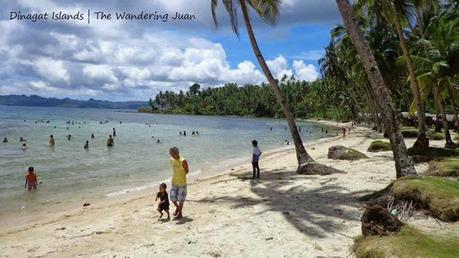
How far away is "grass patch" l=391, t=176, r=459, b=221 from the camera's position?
26.3 feet

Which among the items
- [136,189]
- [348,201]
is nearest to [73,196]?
[136,189]

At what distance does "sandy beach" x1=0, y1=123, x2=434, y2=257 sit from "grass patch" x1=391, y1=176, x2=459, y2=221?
108 cm

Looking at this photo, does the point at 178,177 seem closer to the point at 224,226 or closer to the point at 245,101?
the point at 224,226

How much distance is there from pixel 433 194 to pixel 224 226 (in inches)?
160

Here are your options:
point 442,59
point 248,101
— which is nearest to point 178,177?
point 442,59

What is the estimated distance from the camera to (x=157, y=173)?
2322 cm

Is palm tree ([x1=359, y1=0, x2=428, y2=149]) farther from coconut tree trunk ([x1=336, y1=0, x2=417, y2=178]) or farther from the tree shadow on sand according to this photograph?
coconut tree trunk ([x1=336, y1=0, x2=417, y2=178])

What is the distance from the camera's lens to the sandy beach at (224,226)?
311 inches

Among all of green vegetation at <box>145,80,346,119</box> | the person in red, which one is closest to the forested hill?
green vegetation at <box>145,80,346,119</box>

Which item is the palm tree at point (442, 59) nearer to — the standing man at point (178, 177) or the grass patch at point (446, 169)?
the grass patch at point (446, 169)

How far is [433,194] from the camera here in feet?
27.7

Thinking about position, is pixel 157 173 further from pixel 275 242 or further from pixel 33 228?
pixel 275 242

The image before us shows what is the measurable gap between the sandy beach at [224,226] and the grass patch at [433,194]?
3.54ft

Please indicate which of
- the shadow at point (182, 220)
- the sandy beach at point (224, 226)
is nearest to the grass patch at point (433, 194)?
the sandy beach at point (224, 226)
